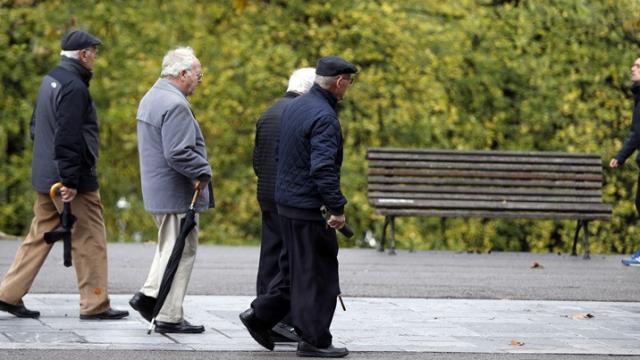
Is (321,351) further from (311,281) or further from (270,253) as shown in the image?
(270,253)

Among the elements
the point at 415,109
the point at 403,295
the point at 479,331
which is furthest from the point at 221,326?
the point at 415,109

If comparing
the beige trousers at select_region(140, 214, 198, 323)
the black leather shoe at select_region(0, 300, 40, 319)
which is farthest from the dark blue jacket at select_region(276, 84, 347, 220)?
the black leather shoe at select_region(0, 300, 40, 319)

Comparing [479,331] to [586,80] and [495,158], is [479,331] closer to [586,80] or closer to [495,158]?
[495,158]

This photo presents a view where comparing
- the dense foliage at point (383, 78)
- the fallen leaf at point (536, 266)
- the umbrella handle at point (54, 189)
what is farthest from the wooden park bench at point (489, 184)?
the umbrella handle at point (54, 189)

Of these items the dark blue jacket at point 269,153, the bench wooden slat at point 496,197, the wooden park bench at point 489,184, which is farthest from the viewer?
the bench wooden slat at point 496,197

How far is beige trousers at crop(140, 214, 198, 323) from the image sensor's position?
9.05 m

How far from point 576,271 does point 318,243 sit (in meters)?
6.19

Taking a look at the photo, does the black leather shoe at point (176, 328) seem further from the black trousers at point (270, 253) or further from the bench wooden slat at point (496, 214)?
the bench wooden slat at point (496, 214)

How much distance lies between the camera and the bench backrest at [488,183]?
1590cm

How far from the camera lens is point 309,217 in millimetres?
8406

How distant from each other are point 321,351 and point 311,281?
0.41 meters

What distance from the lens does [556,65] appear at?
2050cm

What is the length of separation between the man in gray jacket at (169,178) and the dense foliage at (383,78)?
1069cm

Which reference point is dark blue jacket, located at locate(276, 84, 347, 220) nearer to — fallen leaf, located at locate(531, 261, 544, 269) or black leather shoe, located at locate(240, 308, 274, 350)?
black leather shoe, located at locate(240, 308, 274, 350)
